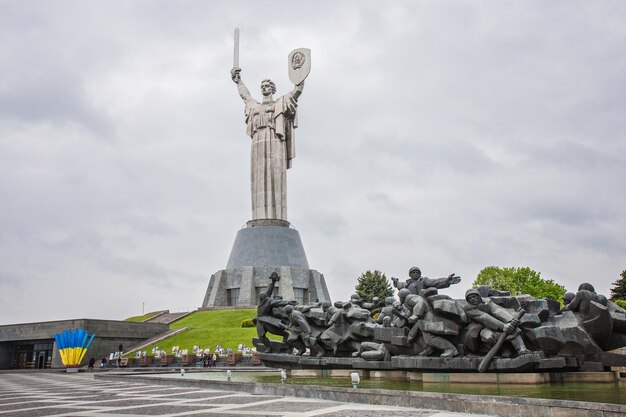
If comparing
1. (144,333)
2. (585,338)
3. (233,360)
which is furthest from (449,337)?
(144,333)

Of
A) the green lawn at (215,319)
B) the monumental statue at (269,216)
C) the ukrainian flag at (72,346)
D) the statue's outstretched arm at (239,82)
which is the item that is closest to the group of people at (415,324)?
the ukrainian flag at (72,346)

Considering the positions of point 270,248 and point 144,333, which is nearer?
point 144,333

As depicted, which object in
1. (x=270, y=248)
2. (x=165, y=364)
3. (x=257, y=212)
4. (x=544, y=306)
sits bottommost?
(x=165, y=364)

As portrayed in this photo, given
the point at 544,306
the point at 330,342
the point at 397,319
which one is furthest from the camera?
the point at 330,342

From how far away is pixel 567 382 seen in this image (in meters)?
9.20

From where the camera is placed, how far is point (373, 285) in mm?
53219

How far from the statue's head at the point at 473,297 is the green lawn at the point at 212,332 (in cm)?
1931

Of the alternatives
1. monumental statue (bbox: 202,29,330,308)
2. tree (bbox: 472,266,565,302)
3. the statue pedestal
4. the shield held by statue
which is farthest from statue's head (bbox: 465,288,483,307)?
tree (bbox: 472,266,565,302)

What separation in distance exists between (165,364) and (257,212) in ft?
75.2

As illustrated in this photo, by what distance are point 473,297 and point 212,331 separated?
80.9ft

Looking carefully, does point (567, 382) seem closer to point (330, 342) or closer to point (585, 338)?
point (585, 338)

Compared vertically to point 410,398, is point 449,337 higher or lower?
higher

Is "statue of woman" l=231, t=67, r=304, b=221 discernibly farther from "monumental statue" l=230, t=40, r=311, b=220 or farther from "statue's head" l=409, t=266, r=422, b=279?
"statue's head" l=409, t=266, r=422, b=279

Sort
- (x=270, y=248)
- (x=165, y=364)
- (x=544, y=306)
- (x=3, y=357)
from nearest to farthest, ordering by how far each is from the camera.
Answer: (x=544, y=306), (x=165, y=364), (x=3, y=357), (x=270, y=248)
